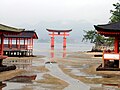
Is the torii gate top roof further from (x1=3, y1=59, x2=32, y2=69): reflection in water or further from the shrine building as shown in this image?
(x1=3, y1=59, x2=32, y2=69): reflection in water

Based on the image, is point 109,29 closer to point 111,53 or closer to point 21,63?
point 111,53

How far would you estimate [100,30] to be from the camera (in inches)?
1107

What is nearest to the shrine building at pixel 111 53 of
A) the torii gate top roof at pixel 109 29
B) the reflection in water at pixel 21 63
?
the torii gate top roof at pixel 109 29

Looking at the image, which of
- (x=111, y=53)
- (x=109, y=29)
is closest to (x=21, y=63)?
(x=111, y=53)

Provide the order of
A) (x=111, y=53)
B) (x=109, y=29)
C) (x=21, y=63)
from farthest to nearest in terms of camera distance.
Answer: (x=21, y=63) < (x=111, y=53) < (x=109, y=29)

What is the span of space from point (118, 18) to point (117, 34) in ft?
109

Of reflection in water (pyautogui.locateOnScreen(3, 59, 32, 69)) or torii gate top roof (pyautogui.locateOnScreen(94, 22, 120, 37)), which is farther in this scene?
reflection in water (pyautogui.locateOnScreen(3, 59, 32, 69))

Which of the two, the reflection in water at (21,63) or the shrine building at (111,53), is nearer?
the shrine building at (111,53)

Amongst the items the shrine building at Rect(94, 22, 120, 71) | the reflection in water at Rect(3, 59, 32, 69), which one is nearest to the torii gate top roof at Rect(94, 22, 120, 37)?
the shrine building at Rect(94, 22, 120, 71)

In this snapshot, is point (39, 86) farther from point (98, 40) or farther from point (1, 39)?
point (98, 40)

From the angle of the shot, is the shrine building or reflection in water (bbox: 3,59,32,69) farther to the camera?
reflection in water (bbox: 3,59,32,69)

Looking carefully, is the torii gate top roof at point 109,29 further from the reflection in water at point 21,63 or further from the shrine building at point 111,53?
the reflection in water at point 21,63

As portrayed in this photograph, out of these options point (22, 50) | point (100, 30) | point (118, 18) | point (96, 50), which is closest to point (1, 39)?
point (100, 30)

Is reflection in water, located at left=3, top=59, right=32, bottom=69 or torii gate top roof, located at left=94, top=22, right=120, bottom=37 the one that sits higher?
torii gate top roof, located at left=94, top=22, right=120, bottom=37
